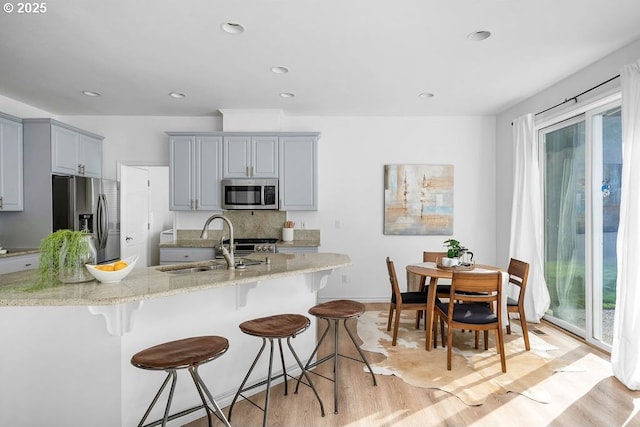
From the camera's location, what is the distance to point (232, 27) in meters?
2.67

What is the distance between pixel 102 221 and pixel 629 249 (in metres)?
5.41

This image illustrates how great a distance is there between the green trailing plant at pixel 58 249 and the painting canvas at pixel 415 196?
395cm

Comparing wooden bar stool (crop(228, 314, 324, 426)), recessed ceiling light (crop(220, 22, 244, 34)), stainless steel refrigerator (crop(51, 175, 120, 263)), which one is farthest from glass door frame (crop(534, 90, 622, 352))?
stainless steel refrigerator (crop(51, 175, 120, 263))

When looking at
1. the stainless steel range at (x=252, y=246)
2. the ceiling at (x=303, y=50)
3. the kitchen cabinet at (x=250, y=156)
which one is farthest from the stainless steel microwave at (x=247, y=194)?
the ceiling at (x=303, y=50)

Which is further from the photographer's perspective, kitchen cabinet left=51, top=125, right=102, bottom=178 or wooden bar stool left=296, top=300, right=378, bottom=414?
kitchen cabinet left=51, top=125, right=102, bottom=178

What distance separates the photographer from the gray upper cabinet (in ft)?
15.6

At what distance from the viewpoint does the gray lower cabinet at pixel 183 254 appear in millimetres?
4496

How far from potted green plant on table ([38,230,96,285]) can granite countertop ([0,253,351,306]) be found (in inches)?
2.4

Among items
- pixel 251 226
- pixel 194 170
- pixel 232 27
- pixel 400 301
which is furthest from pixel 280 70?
pixel 400 301

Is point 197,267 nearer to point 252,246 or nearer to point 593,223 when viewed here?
point 252,246

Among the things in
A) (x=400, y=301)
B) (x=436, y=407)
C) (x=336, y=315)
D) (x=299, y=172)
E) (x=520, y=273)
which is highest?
(x=299, y=172)

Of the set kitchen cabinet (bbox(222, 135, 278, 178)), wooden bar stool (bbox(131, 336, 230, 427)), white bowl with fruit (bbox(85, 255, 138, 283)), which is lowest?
wooden bar stool (bbox(131, 336, 230, 427))

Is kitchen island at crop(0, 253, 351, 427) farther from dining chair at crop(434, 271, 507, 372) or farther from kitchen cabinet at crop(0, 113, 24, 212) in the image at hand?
kitchen cabinet at crop(0, 113, 24, 212)

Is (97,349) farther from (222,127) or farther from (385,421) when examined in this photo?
(222,127)
